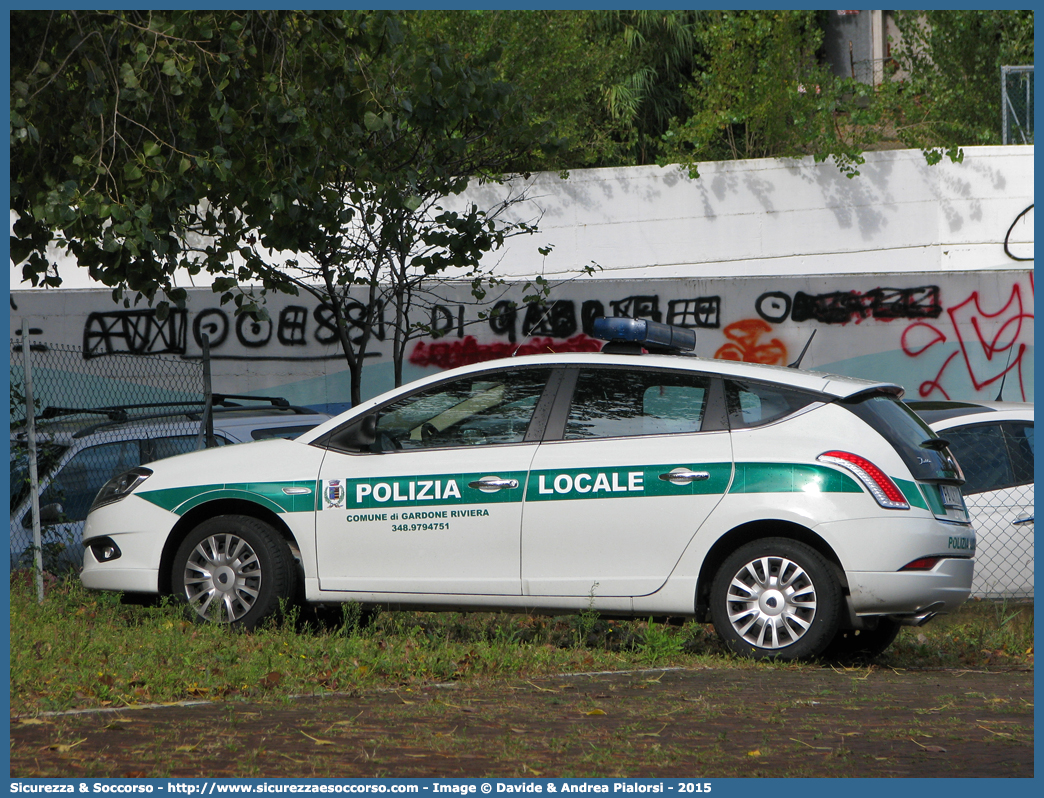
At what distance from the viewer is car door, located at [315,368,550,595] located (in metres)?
6.35

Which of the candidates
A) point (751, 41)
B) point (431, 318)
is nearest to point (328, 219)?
point (431, 318)

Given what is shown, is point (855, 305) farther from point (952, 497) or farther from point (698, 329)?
point (952, 497)

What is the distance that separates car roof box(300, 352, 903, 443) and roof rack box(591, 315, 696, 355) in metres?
0.10

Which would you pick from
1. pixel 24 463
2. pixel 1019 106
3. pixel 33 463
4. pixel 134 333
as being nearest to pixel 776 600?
pixel 33 463

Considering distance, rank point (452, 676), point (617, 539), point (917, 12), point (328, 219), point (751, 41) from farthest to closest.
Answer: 1. point (917, 12)
2. point (751, 41)
3. point (328, 219)
4. point (617, 539)
5. point (452, 676)

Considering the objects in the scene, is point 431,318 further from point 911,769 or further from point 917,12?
point 917,12

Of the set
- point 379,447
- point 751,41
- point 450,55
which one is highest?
point 751,41

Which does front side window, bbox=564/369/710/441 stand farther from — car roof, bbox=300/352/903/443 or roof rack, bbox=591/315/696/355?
roof rack, bbox=591/315/696/355

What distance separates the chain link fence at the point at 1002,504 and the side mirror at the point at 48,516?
20.9 feet

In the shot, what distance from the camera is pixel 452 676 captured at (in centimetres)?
582

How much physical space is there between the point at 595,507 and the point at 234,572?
204 cm

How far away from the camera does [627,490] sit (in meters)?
6.18

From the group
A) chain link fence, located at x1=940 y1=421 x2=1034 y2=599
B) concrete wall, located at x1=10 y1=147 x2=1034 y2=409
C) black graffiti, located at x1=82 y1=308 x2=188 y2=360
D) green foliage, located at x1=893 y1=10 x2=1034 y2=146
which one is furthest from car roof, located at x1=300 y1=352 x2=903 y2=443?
green foliage, located at x1=893 y1=10 x2=1034 y2=146

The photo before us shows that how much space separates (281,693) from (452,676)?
2.88ft
